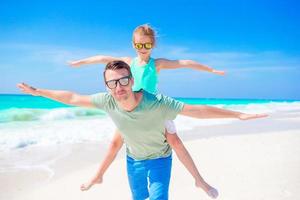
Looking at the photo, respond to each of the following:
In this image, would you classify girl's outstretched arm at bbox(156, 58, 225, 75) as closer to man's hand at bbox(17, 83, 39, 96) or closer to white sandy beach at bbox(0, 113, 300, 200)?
man's hand at bbox(17, 83, 39, 96)

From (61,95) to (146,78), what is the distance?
1.30 meters

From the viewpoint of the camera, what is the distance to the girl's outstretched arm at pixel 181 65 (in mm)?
5070

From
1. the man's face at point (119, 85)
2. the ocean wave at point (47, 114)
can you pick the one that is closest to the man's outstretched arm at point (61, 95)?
the man's face at point (119, 85)

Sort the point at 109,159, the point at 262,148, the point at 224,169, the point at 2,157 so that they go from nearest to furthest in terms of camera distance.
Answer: the point at 109,159, the point at 224,169, the point at 2,157, the point at 262,148

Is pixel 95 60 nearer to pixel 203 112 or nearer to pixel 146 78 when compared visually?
pixel 146 78

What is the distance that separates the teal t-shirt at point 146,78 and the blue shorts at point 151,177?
90cm

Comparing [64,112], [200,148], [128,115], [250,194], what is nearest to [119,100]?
[128,115]

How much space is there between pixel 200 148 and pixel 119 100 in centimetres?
718

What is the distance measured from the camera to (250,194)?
5.97m

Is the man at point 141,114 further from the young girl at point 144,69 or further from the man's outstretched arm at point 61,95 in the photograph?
the young girl at point 144,69

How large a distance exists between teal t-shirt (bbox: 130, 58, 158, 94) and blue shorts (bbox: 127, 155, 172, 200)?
2.95ft

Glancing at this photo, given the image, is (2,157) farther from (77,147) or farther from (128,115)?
(128,115)

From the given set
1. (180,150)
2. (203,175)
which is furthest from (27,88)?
(203,175)

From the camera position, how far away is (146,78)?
469 centimetres
